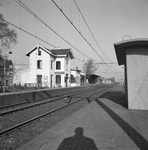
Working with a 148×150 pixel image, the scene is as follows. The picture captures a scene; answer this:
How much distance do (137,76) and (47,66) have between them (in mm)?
29618

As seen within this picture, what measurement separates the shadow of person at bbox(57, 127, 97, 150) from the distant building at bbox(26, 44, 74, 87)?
31.4 m

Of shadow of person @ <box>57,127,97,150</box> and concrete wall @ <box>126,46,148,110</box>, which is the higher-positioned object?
concrete wall @ <box>126,46,148,110</box>

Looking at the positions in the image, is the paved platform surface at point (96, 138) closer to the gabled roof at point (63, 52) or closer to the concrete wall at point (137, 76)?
the concrete wall at point (137, 76)

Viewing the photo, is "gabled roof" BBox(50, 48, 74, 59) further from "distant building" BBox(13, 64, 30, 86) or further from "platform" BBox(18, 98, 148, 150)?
"platform" BBox(18, 98, 148, 150)

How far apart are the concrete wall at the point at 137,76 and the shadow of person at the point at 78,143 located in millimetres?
6057

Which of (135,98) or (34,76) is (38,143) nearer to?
(135,98)

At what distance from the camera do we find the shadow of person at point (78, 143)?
178 inches

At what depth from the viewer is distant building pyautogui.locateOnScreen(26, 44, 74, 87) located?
38.7m

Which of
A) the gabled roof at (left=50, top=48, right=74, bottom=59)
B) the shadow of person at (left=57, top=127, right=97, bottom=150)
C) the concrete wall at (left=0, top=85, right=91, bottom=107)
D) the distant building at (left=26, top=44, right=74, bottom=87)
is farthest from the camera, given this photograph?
the gabled roof at (left=50, top=48, right=74, bottom=59)

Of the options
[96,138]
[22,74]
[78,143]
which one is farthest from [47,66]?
[78,143]

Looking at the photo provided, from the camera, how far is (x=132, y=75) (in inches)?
419

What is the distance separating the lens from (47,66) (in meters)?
38.6

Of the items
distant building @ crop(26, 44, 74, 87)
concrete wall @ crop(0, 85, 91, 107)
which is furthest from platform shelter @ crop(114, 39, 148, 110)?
distant building @ crop(26, 44, 74, 87)

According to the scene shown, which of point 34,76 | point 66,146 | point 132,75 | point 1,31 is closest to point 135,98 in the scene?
point 132,75
